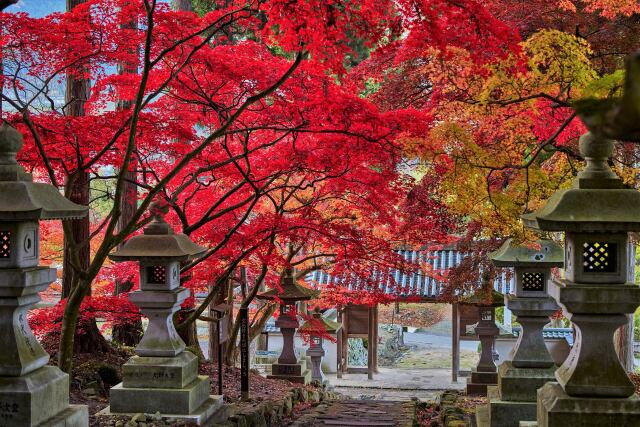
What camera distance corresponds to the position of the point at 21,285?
5203 millimetres

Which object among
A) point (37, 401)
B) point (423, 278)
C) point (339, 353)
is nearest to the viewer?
point (37, 401)

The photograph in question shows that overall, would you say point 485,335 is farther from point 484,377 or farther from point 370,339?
point 370,339

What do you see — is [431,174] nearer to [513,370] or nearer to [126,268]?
[513,370]

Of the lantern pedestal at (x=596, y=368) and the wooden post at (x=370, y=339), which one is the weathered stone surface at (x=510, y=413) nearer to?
the lantern pedestal at (x=596, y=368)

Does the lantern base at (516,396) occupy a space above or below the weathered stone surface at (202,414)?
above

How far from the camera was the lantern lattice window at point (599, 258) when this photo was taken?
5375mm

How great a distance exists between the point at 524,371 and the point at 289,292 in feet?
19.5

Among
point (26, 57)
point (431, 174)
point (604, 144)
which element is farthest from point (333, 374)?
point (604, 144)

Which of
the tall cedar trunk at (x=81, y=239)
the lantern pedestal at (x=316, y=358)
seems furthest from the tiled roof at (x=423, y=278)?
the tall cedar trunk at (x=81, y=239)

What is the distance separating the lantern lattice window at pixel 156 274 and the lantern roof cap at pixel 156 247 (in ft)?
0.65

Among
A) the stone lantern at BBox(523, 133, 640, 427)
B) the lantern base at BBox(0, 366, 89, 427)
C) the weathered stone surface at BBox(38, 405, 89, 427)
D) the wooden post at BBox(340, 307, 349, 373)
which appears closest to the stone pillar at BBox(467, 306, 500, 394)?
the wooden post at BBox(340, 307, 349, 373)

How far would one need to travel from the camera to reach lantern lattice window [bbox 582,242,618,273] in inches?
212

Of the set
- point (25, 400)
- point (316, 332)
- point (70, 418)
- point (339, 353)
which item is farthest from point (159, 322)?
point (339, 353)

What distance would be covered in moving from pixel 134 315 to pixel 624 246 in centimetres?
660
